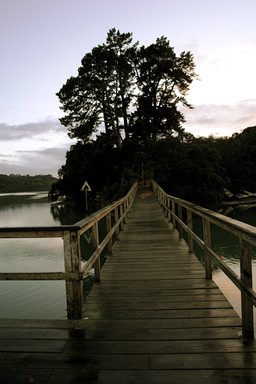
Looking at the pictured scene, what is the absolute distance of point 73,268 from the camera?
335 cm

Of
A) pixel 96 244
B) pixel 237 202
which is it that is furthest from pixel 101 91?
pixel 96 244

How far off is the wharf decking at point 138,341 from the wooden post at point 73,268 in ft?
0.40

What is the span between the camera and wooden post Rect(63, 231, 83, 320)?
11.0 ft

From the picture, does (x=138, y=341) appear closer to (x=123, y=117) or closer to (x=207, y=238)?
(x=207, y=238)

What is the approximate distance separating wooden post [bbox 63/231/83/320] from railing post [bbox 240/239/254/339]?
162 cm

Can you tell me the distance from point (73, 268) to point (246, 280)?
67.0 inches

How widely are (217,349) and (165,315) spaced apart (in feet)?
2.94

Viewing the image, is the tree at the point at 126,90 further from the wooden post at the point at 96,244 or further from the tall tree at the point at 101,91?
the wooden post at the point at 96,244

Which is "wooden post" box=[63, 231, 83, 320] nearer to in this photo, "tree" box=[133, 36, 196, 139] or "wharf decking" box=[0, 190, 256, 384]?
"wharf decking" box=[0, 190, 256, 384]

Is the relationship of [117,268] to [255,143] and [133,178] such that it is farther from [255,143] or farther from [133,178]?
[255,143]

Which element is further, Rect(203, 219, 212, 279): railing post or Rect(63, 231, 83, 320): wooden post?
Rect(203, 219, 212, 279): railing post

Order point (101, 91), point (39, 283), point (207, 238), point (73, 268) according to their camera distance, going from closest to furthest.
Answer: point (73, 268), point (207, 238), point (39, 283), point (101, 91)

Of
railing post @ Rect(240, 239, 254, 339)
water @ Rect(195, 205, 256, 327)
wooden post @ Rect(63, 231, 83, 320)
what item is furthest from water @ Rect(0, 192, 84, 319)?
railing post @ Rect(240, 239, 254, 339)

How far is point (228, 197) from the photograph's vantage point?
4272 cm
